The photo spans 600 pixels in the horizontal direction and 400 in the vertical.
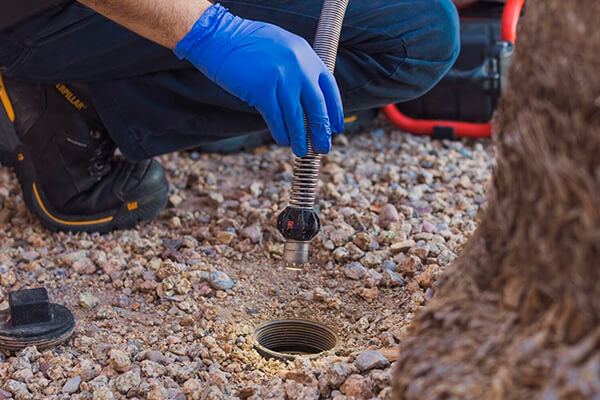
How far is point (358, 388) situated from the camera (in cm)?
119

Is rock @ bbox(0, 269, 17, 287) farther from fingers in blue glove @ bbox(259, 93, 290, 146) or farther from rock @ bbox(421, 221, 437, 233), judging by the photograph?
rock @ bbox(421, 221, 437, 233)

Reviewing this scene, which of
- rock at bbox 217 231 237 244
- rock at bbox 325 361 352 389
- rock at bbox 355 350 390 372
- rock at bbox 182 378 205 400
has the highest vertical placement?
rock at bbox 355 350 390 372

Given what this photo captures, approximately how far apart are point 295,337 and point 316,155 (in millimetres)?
452

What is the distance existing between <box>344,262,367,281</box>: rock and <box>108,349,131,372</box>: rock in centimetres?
62

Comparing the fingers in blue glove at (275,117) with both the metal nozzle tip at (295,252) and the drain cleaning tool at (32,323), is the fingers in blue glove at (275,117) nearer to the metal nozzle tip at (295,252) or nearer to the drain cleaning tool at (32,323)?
the metal nozzle tip at (295,252)

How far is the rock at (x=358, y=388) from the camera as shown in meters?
1.19


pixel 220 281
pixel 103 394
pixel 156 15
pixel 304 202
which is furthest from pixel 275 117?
pixel 103 394

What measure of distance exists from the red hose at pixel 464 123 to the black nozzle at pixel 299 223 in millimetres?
1452

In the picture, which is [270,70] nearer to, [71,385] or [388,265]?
[388,265]

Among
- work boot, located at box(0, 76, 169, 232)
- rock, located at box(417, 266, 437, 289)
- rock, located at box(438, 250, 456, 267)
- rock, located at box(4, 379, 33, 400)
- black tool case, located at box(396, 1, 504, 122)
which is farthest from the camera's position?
black tool case, located at box(396, 1, 504, 122)

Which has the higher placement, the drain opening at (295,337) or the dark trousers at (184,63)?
the dark trousers at (184,63)

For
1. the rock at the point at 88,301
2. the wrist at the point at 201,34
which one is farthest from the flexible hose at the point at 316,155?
the rock at the point at 88,301

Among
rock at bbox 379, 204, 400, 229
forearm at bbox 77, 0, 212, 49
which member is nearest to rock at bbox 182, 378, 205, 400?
forearm at bbox 77, 0, 212, 49

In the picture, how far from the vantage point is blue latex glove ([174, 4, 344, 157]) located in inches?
59.0
